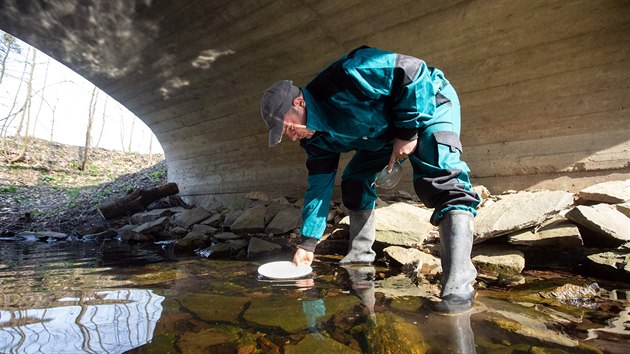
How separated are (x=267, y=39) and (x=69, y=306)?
4.17 metres

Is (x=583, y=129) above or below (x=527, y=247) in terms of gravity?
above

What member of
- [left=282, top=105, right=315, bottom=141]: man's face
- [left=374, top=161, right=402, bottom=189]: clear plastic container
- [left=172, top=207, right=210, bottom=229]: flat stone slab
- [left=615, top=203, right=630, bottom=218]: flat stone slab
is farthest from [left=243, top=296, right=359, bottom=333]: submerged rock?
[left=172, top=207, right=210, bottom=229]: flat stone slab

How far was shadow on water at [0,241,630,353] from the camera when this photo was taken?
1.19 metres

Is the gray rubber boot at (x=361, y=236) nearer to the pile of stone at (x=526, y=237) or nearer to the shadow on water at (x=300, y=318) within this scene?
the pile of stone at (x=526, y=237)

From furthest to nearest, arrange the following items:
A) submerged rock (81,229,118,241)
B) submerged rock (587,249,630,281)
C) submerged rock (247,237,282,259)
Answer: submerged rock (81,229,118,241), submerged rock (247,237,282,259), submerged rock (587,249,630,281)

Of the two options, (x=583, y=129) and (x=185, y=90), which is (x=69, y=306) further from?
(x=185, y=90)

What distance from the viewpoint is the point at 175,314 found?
1.57m

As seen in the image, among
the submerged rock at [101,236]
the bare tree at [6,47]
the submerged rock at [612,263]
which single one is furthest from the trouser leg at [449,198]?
the bare tree at [6,47]

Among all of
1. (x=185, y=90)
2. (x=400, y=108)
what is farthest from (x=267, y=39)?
(x=400, y=108)

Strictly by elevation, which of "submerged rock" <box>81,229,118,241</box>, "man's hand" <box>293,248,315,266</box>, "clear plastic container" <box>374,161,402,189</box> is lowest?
"man's hand" <box>293,248,315,266</box>

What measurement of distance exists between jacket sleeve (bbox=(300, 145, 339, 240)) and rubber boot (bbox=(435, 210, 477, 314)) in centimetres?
78

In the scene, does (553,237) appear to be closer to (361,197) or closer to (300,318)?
(361,197)

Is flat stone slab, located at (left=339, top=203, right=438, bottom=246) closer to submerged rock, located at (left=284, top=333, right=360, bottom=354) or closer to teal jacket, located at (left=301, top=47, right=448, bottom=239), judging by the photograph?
teal jacket, located at (left=301, top=47, right=448, bottom=239)

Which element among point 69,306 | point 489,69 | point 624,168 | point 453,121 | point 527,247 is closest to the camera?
point 69,306
